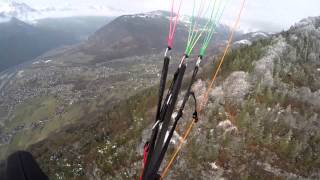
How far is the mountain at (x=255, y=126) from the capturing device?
127 ft

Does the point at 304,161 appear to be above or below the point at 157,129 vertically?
below

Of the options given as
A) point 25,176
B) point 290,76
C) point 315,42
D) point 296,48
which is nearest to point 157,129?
point 25,176

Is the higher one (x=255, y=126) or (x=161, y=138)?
(x=161, y=138)

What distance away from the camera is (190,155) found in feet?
138

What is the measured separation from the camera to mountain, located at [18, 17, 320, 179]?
127 feet

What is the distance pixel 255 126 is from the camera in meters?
41.6

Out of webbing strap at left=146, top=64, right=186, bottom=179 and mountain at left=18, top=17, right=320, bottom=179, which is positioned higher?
webbing strap at left=146, top=64, right=186, bottom=179

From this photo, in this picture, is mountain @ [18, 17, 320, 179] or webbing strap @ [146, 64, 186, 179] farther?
mountain @ [18, 17, 320, 179]

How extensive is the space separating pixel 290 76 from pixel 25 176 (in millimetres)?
46396

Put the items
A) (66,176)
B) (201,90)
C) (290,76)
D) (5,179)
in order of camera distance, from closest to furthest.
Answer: (5,179), (290,76), (201,90), (66,176)

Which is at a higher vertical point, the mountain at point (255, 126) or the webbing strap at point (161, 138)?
the webbing strap at point (161, 138)

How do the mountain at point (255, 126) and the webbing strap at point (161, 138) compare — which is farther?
the mountain at point (255, 126)

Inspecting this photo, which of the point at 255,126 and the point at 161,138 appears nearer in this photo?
the point at 161,138

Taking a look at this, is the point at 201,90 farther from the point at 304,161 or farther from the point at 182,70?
the point at 182,70
